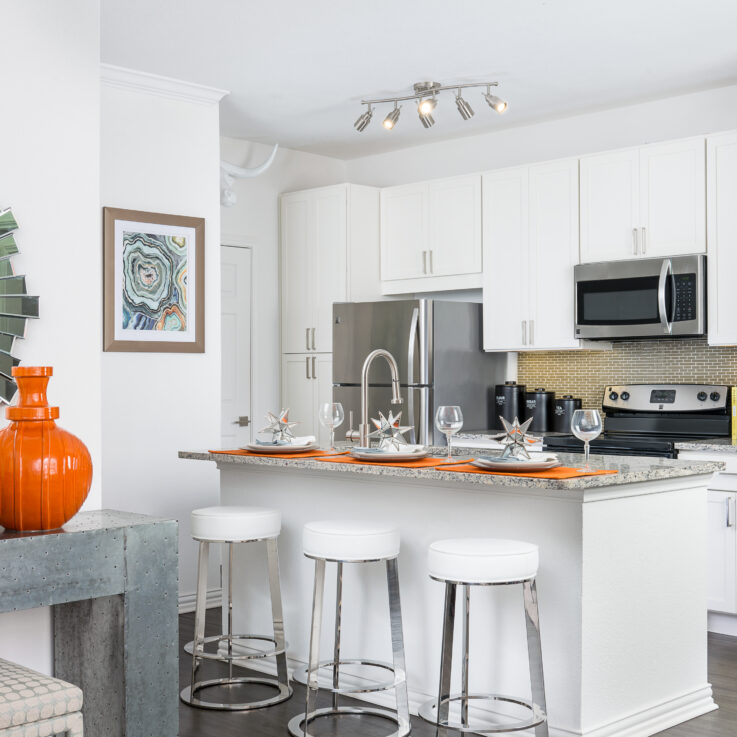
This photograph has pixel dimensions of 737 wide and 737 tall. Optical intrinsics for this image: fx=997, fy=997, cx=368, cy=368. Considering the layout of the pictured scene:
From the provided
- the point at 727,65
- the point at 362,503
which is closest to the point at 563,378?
the point at 727,65

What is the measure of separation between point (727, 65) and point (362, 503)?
2.74 meters

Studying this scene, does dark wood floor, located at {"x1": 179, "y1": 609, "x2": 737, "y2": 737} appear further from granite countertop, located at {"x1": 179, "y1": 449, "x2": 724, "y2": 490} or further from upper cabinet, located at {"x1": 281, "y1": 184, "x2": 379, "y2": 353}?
upper cabinet, located at {"x1": 281, "y1": 184, "x2": 379, "y2": 353}

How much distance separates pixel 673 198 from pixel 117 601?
11.4 ft

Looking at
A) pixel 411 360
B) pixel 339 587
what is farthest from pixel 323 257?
pixel 339 587

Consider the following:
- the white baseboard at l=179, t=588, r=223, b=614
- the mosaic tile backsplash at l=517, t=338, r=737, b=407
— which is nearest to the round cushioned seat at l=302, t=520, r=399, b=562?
the white baseboard at l=179, t=588, r=223, b=614

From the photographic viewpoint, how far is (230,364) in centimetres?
605

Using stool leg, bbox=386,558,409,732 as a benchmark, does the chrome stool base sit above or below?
below

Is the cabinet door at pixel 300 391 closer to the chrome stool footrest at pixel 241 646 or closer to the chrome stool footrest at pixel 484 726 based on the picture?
the chrome stool footrest at pixel 241 646

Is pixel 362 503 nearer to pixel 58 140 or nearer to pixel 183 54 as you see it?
pixel 58 140

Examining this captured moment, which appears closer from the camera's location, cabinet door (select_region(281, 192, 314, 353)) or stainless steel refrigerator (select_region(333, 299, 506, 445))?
stainless steel refrigerator (select_region(333, 299, 506, 445))

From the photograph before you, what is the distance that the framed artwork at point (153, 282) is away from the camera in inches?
186

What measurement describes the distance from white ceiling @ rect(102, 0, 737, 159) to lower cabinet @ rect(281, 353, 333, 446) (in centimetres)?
145

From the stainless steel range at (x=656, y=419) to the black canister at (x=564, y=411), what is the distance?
17 cm

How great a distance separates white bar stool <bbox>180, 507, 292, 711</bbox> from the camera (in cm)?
356
